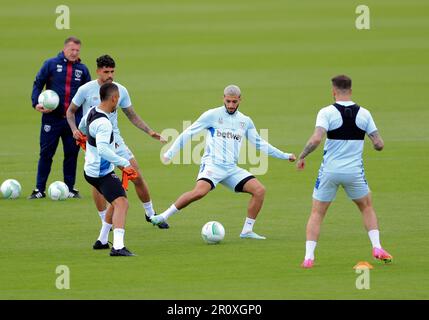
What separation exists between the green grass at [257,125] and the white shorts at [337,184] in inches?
33.1

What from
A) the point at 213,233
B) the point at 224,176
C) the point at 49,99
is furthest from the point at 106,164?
the point at 49,99

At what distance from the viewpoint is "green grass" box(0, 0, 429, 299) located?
12.6 metres

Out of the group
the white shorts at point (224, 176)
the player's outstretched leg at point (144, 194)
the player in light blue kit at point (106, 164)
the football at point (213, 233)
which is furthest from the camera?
the player's outstretched leg at point (144, 194)

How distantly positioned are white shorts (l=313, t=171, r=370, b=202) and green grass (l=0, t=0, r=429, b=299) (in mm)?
840

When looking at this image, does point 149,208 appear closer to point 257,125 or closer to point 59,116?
point 59,116

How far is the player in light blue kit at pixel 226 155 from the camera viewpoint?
595 inches

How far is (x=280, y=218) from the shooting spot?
1677 cm

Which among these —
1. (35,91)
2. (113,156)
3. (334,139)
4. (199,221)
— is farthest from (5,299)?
(35,91)

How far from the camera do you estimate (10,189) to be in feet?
61.0

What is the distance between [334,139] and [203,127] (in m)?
2.79

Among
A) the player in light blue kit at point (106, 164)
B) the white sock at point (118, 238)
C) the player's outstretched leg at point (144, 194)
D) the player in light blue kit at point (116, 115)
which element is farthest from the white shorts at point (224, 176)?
the white sock at point (118, 238)

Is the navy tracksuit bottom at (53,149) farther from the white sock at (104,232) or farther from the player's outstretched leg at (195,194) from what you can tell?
the white sock at (104,232)

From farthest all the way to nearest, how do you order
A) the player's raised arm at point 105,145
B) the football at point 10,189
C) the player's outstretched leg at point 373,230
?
the football at point 10,189 < the player's raised arm at point 105,145 < the player's outstretched leg at point 373,230

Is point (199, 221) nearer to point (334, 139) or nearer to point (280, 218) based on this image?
point (280, 218)
